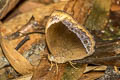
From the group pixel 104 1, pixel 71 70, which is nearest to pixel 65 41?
pixel 71 70

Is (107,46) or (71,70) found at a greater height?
(107,46)

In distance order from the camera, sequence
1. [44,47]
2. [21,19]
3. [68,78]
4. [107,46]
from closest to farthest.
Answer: [68,78]
[107,46]
[44,47]
[21,19]

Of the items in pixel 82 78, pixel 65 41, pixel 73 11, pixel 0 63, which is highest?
pixel 73 11

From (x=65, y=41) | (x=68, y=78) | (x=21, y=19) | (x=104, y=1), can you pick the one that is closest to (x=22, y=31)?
(x=21, y=19)

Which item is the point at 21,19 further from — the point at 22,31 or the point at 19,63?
the point at 19,63

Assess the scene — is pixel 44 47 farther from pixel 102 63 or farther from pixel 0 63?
pixel 102 63

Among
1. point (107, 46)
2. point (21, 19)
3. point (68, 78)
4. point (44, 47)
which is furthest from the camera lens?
point (21, 19)

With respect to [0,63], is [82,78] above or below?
below

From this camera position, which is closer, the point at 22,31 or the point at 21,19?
the point at 22,31

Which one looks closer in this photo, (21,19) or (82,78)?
(82,78)
